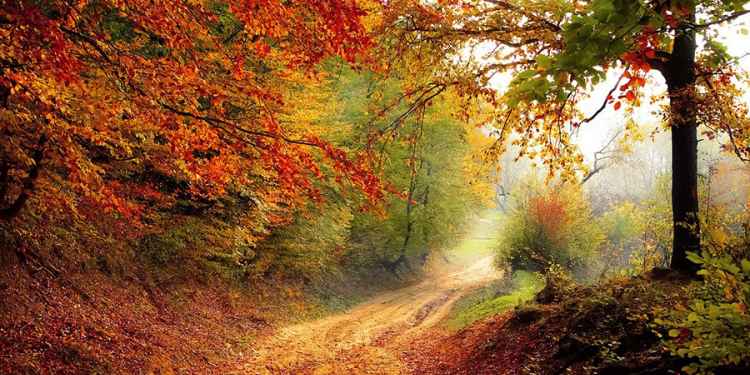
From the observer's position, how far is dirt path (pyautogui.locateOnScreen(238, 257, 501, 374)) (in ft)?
29.3

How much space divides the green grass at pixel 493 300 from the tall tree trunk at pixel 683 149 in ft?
13.7

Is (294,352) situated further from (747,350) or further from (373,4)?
(747,350)

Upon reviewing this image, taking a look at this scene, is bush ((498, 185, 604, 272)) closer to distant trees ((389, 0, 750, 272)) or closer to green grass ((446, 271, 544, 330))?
green grass ((446, 271, 544, 330))

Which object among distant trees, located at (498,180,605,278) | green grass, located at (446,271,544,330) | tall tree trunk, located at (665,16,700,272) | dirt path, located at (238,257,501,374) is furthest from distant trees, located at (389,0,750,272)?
distant trees, located at (498,180,605,278)

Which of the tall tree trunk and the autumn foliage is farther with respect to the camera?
the tall tree trunk

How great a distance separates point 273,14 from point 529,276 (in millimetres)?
18352

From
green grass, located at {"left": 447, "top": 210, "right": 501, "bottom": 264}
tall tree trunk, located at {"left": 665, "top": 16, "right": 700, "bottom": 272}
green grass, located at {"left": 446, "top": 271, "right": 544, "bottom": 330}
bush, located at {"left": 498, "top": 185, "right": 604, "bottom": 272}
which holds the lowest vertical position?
green grass, located at {"left": 447, "top": 210, "right": 501, "bottom": 264}

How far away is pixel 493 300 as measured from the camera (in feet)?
52.6

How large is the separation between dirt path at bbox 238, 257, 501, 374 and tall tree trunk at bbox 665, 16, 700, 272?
5.63 m

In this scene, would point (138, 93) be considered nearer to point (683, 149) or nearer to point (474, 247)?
point (683, 149)

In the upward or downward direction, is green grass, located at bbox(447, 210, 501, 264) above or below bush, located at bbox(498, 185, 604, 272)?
below

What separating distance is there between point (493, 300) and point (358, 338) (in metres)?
6.37

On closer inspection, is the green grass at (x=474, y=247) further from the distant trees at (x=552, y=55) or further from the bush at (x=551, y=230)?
the distant trees at (x=552, y=55)

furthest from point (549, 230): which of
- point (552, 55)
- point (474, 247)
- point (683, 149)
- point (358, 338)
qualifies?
point (474, 247)
